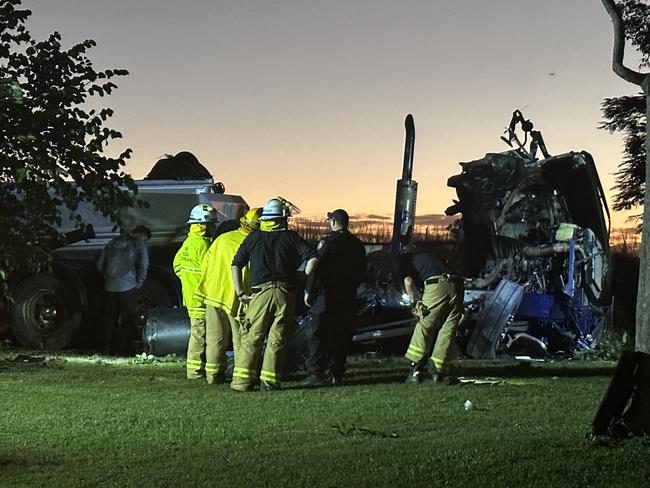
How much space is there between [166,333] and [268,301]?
12.6 feet

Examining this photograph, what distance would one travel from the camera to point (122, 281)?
15.9m

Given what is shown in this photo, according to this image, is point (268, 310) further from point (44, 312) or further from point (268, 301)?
point (44, 312)

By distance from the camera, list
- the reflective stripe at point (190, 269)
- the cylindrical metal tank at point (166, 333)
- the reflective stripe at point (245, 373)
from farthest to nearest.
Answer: the cylindrical metal tank at point (166, 333) < the reflective stripe at point (190, 269) < the reflective stripe at point (245, 373)

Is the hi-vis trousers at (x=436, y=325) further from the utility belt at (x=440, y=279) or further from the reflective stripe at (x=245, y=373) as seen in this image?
the reflective stripe at (x=245, y=373)

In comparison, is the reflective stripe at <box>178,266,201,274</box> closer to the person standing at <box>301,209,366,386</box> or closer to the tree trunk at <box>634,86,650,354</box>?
the person standing at <box>301,209,366,386</box>

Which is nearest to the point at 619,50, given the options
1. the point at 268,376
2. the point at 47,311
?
the point at 268,376

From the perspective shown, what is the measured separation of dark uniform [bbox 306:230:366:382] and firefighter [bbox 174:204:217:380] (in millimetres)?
1206

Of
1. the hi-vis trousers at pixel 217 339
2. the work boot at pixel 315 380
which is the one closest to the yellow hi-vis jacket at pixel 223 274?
the hi-vis trousers at pixel 217 339

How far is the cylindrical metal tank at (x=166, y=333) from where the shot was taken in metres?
14.5

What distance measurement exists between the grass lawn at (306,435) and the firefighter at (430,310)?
398mm

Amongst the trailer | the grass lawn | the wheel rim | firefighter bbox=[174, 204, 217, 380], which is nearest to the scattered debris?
the grass lawn

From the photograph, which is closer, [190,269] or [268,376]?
[268,376]

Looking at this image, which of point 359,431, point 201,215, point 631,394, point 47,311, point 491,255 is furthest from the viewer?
point 491,255

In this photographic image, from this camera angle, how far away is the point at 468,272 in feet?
58.1
